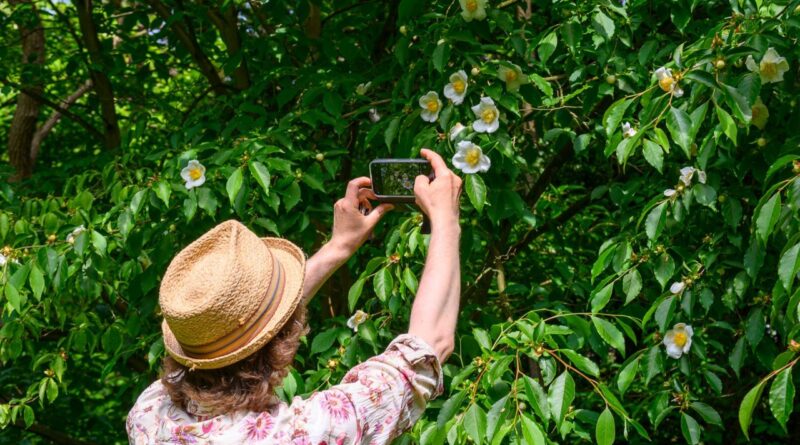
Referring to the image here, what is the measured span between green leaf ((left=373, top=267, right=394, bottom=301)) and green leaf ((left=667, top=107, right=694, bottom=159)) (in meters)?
0.83

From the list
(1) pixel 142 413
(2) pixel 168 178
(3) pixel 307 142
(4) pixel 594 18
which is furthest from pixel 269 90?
(1) pixel 142 413

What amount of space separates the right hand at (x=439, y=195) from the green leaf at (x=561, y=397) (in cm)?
71

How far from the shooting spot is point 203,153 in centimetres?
311

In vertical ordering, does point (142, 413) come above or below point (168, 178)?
above

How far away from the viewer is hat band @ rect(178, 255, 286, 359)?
1446mm

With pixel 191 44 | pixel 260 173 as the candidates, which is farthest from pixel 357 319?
pixel 191 44

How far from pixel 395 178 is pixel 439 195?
0.75 ft

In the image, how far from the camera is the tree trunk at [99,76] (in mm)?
4016

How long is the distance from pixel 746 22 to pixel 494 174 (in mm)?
749

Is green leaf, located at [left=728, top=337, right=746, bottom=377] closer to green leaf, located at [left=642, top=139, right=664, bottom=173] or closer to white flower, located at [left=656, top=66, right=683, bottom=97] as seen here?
green leaf, located at [left=642, top=139, right=664, bottom=173]

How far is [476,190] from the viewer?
8.13 ft

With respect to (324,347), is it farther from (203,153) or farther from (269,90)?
(269,90)

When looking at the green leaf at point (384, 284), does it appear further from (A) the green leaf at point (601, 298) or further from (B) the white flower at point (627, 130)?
(B) the white flower at point (627, 130)

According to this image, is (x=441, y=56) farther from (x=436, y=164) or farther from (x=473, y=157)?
(x=436, y=164)
